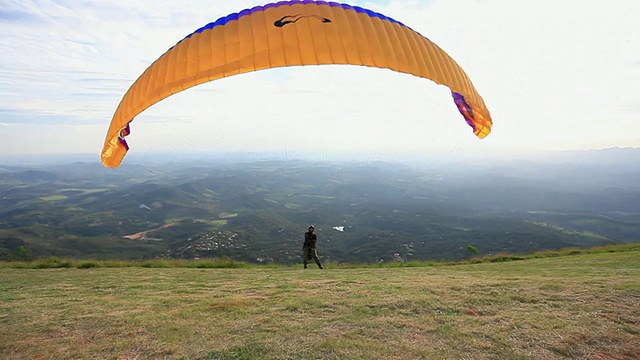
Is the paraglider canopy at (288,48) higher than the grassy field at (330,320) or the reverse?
higher

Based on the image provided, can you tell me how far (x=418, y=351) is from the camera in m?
4.58

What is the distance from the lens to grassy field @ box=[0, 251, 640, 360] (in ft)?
Result: 15.2

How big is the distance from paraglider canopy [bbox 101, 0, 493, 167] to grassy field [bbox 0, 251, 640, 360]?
3.10m

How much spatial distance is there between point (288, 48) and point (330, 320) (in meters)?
4.16

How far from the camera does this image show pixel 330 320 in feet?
18.6

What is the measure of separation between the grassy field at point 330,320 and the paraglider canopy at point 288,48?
3.10m

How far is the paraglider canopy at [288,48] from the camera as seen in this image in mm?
4641

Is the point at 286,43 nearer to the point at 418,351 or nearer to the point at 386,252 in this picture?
the point at 418,351

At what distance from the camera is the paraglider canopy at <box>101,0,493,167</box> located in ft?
15.2

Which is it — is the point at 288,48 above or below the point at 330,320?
above

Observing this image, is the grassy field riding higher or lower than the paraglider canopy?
lower

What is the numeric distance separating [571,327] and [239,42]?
6.37m

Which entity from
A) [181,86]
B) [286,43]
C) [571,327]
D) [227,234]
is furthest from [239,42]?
[227,234]

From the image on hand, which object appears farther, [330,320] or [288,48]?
[330,320]
